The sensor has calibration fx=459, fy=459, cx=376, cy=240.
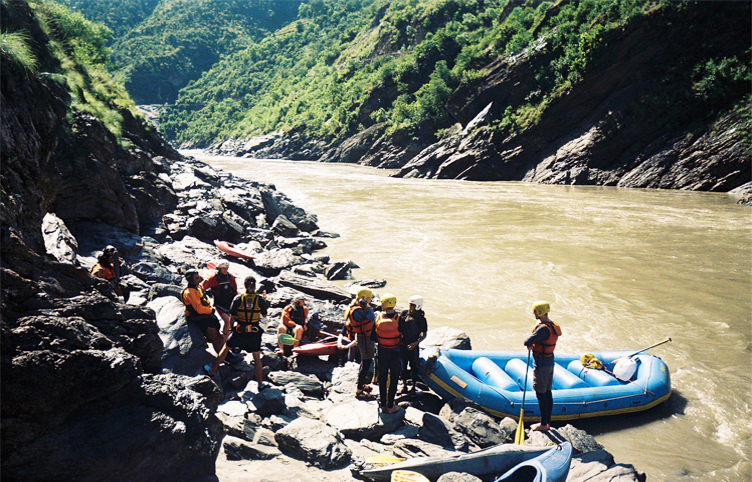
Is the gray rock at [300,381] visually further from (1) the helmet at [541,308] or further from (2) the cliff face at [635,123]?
(2) the cliff face at [635,123]

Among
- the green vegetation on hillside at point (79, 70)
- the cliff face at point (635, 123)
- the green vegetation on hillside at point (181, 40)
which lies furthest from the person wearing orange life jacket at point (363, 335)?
the green vegetation on hillside at point (181, 40)

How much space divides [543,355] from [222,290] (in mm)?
5244

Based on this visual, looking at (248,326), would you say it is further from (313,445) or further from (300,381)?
(313,445)

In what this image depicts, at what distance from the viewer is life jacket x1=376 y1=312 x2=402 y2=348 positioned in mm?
6457

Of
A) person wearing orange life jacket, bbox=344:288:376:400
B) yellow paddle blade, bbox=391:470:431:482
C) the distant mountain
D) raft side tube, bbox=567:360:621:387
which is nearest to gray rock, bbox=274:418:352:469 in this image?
yellow paddle blade, bbox=391:470:431:482

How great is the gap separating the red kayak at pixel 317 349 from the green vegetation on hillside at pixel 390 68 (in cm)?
3473

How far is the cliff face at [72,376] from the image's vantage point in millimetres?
3412

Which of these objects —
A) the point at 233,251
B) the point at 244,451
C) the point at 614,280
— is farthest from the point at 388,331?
the point at 614,280

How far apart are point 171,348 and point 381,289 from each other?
7544 mm

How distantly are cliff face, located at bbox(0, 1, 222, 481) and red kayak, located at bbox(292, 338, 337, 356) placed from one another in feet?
10.1

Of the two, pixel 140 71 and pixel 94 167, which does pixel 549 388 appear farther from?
pixel 140 71

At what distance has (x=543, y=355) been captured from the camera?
636cm

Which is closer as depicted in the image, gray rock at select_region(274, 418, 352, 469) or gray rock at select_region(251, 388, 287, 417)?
gray rock at select_region(274, 418, 352, 469)

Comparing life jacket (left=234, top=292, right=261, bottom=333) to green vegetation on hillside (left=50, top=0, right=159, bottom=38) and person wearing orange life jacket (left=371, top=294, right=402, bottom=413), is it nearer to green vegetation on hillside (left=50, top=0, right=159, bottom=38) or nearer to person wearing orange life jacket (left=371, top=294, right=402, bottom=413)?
person wearing orange life jacket (left=371, top=294, right=402, bottom=413)
